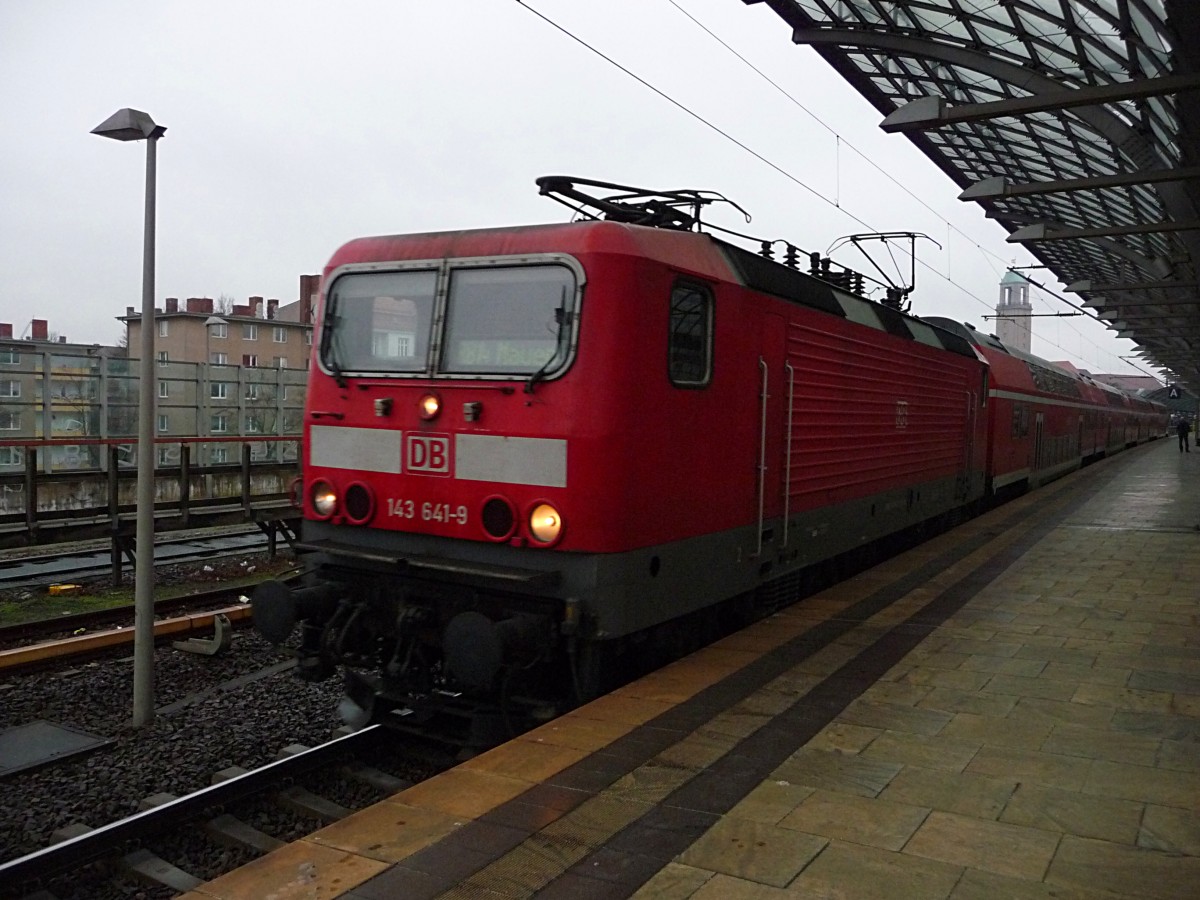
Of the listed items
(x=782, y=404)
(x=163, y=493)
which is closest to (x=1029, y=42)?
(x=782, y=404)

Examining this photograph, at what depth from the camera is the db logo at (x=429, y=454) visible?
5.82 m

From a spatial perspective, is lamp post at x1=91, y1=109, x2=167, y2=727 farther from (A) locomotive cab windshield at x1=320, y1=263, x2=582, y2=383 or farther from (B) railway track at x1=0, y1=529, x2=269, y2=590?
(B) railway track at x1=0, y1=529, x2=269, y2=590

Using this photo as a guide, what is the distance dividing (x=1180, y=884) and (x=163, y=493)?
13969 millimetres

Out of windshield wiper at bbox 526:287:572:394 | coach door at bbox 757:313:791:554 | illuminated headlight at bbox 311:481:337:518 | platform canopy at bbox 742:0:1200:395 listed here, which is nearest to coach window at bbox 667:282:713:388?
windshield wiper at bbox 526:287:572:394

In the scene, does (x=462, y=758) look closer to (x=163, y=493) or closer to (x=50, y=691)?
(x=50, y=691)

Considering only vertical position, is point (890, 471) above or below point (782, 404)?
below

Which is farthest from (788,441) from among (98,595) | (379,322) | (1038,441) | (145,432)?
(1038,441)

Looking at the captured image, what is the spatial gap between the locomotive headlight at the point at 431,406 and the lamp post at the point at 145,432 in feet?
7.00

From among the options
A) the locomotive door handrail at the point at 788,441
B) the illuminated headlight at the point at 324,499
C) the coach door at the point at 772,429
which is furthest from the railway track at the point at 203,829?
the locomotive door handrail at the point at 788,441

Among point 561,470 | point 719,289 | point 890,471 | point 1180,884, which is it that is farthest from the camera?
point 890,471

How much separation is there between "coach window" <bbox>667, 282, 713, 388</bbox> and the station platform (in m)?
1.85

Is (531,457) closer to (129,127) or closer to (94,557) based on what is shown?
(129,127)

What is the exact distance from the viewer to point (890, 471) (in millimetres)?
10367

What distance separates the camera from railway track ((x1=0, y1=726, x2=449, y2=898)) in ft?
13.9
